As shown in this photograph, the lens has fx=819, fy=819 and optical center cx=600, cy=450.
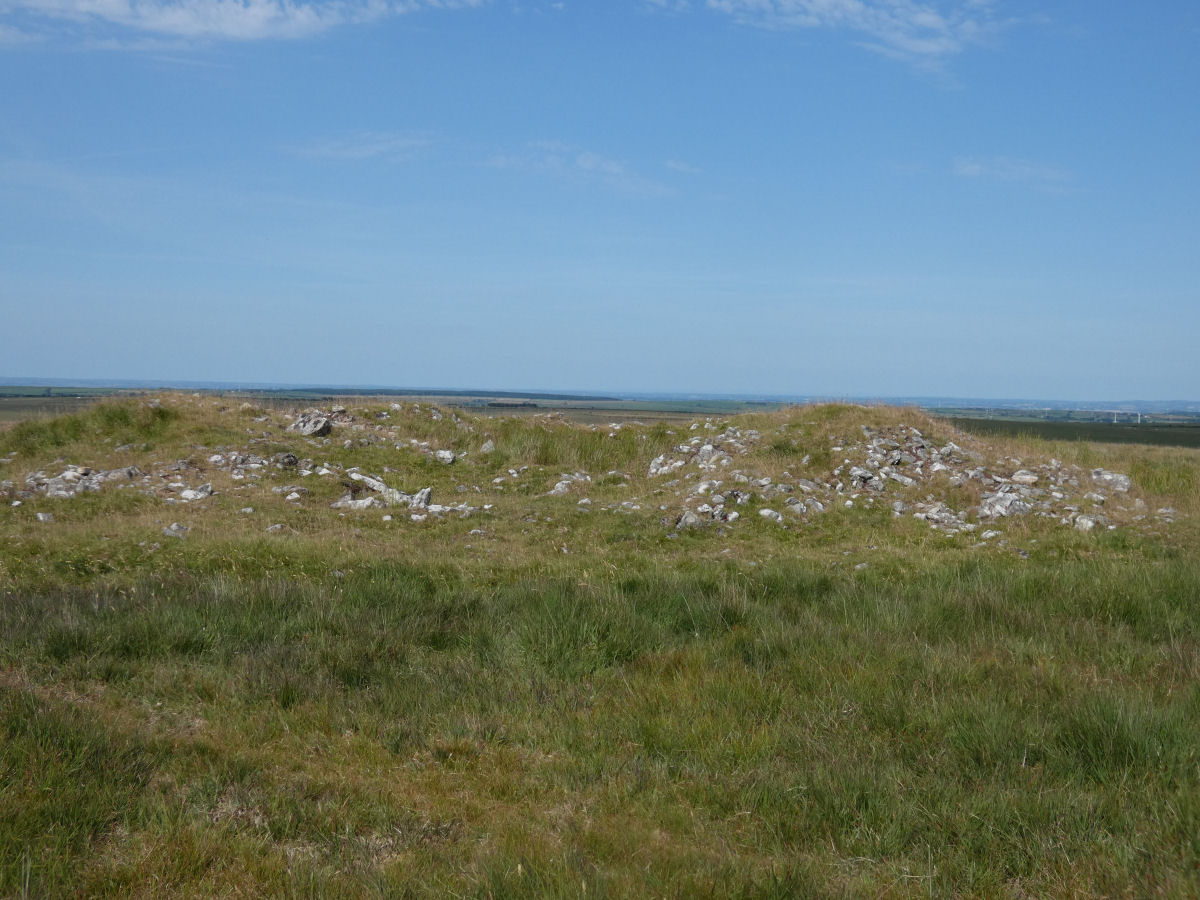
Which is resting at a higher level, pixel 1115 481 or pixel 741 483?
pixel 1115 481

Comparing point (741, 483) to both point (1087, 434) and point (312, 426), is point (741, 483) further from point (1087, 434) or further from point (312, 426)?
point (1087, 434)

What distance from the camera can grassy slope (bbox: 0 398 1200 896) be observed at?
134 inches

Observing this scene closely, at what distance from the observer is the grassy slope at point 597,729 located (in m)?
3.39

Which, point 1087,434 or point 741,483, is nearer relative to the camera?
point 741,483

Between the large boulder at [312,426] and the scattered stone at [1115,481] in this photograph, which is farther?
the large boulder at [312,426]

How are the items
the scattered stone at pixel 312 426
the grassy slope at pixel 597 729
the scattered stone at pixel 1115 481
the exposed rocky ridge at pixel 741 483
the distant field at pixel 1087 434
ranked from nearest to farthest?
the grassy slope at pixel 597 729 < the exposed rocky ridge at pixel 741 483 < the scattered stone at pixel 1115 481 < the scattered stone at pixel 312 426 < the distant field at pixel 1087 434

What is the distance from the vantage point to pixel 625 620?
22.4 ft

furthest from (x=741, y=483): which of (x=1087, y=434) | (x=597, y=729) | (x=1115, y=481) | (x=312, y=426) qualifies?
(x=1087, y=434)

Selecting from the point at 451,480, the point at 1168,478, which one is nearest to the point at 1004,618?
the point at 451,480

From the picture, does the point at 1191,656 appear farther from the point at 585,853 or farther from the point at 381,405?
the point at 381,405

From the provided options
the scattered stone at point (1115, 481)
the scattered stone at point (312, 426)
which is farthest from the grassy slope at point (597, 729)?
the scattered stone at point (312, 426)

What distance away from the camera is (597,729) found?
485 centimetres

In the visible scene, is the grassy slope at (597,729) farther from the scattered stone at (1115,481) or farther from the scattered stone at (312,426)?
Result: the scattered stone at (312,426)

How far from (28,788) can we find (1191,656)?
278 inches
